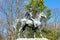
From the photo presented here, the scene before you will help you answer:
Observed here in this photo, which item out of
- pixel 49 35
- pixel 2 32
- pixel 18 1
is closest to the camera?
pixel 49 35

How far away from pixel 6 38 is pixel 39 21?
60.4 ft

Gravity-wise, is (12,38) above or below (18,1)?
below

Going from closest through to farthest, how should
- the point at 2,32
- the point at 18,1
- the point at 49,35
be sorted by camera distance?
the point at 49,35
the point at 18,1
the point at 2,32

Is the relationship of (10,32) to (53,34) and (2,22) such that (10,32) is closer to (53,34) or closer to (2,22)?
(2,22)

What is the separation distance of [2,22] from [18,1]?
11.0ft

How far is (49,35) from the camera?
28500mm

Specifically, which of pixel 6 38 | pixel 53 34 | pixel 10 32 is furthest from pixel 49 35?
pixel 6 38

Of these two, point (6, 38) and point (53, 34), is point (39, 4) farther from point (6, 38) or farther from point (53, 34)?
point (6, 38)

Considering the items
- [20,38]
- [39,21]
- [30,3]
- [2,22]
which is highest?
[30,3]

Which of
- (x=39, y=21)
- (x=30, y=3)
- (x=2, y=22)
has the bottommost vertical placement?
(x=39, y=21)

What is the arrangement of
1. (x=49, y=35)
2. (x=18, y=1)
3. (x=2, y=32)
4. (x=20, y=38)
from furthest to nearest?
(x=2, y=32), (x=18, y=1), (x=49, y=35), (x=20, y=38)

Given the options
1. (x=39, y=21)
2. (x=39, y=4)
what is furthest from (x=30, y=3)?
(x=39, y=21)

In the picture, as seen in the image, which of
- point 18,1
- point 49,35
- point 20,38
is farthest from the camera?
point 18,1

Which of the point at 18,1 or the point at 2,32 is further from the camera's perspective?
the point at 2,32
